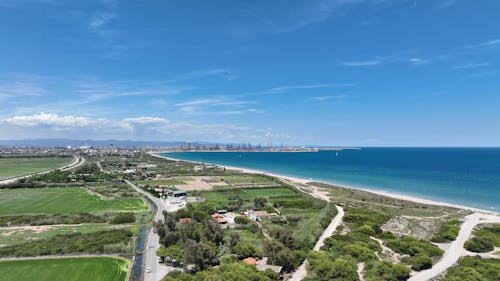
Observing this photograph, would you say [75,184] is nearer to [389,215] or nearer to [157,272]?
[157,272]

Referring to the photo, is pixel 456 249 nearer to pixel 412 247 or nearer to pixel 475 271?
pixel 412 247

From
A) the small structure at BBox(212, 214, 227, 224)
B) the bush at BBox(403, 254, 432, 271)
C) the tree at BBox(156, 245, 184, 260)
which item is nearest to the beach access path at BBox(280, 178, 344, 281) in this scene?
the bush at BBox(403, 254, 432, 271)

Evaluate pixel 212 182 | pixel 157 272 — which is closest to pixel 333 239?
pixel 157 272

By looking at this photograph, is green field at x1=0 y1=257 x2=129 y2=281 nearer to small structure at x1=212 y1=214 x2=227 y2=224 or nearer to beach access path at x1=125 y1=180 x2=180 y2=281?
beach access path at x1=125 y1=180 x2=180 y2=281

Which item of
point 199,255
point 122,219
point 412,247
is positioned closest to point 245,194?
point 122,219

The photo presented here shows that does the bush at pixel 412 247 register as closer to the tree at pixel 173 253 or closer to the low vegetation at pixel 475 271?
the low vegetation at pixel 475 271

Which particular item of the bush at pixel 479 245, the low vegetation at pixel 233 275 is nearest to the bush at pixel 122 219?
the low vegetation at pixel 233 275
